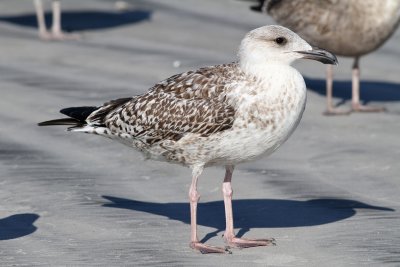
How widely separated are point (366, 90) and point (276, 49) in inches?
281

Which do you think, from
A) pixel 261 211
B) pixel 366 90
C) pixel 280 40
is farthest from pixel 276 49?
pixel 366 90

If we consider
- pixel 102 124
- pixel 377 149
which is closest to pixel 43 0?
pixel 377 149

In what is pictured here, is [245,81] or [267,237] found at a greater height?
[245,81]

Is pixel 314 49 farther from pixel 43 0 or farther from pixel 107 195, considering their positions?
pixel 43 0

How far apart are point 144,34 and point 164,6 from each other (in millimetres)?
1931

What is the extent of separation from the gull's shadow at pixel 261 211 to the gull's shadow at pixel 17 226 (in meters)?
0.79

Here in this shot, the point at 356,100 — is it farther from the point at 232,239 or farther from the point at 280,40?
the point at 232,239

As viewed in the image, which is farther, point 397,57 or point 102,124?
point 397,57

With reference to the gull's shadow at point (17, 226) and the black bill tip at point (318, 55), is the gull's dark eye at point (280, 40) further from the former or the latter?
the gull's shadow at point (17, 226)

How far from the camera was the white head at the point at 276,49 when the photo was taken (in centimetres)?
896

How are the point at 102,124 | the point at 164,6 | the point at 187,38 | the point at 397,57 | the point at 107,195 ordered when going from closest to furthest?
1. the point at 102,124
2. the point at 107,195
3. the point at 397,57
4. the point at 187,38
5. the point at 164,6

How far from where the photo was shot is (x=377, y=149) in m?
12.4

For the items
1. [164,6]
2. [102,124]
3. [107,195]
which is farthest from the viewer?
[164,6]

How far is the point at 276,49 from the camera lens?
29.4ft
